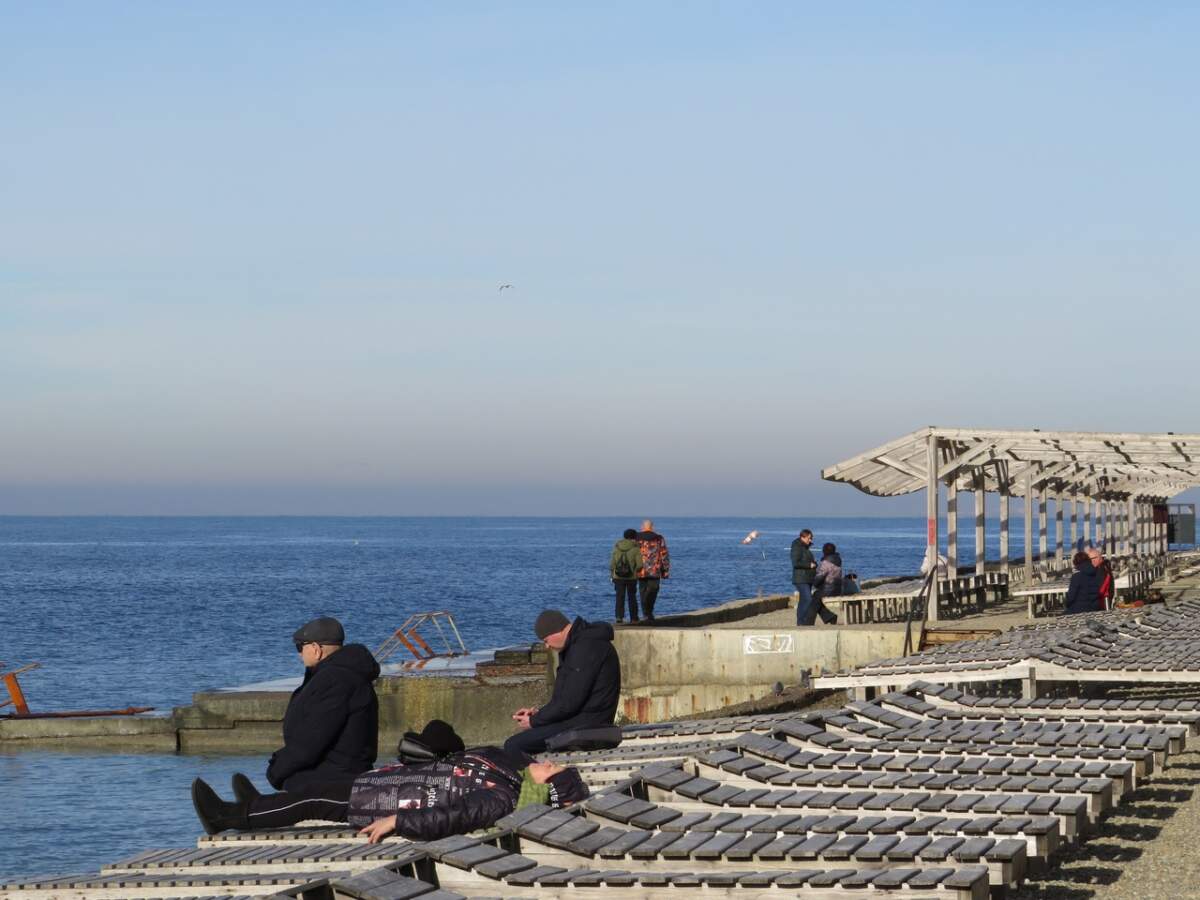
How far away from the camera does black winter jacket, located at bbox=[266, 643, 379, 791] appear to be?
7.96 m

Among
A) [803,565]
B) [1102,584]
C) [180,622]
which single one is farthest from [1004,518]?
[180,622]

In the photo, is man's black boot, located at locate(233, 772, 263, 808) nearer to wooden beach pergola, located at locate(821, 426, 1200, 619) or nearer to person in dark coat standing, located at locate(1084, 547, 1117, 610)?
person in dark coat standing, located at locate(1084, 547, 1117, 610)

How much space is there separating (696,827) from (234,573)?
94.9 m

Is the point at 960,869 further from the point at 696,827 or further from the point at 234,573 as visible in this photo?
the point at 234,573

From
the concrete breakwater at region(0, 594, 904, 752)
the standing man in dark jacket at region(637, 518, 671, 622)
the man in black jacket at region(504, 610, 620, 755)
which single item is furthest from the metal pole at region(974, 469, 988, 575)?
the man in black jacket at region(504, 610, 620, 755)

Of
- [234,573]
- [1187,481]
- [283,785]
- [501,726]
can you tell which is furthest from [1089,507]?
[234,573]

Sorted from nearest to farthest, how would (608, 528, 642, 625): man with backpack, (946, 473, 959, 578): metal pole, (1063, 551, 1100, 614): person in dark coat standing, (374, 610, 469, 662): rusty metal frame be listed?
(1063, 551, 1100, 614): person in dark coat standing < (608, 528, 642, 625): man with backpack < (946, 473, 959, 578): metal pole < (374, 610, 469, 662): rusty metal frame

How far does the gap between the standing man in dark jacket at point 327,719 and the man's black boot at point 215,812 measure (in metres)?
0.23

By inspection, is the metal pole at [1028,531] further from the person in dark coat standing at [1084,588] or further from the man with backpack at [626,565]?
the man with backpack at [626,565]

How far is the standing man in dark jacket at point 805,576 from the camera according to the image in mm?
21438

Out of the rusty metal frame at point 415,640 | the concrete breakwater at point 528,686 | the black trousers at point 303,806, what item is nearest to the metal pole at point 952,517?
the concrete breakwater at point 528,686

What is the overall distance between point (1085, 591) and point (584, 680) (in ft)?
36.3

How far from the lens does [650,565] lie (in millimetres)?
21766

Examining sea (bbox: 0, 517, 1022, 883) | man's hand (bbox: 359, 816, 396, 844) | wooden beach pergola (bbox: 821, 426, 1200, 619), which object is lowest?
sea (bbox: 0, 517, 1022, 883)
